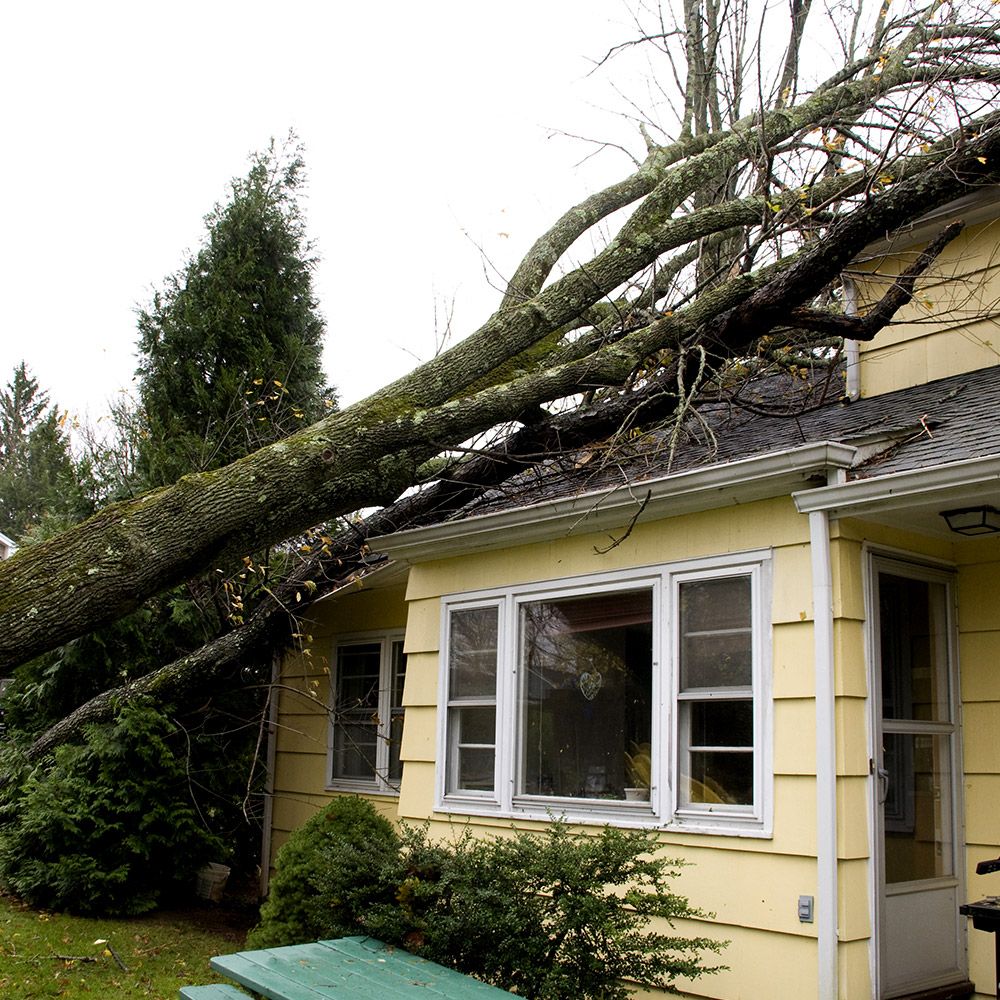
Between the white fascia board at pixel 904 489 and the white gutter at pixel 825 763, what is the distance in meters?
0.10

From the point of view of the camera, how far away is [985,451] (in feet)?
16.2

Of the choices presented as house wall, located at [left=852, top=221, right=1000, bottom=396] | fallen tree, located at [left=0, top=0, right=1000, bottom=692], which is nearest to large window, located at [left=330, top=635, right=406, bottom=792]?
fallen tree, located at [left=0, top=0, right=1000, bottom=692]

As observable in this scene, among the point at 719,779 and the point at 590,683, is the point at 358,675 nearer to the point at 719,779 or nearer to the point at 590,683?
the point at 590,683

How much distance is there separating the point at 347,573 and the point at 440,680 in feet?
8.73

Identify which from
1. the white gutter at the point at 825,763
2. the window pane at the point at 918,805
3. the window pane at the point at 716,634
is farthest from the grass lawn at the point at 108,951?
the window pane at the point at 918,805

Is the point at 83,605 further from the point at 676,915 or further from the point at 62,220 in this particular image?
the point at 62,220

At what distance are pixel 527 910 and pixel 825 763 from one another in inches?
65.7

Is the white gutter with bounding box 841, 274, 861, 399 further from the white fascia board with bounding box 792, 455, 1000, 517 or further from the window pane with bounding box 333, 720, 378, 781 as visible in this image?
the window pane with bounding box 333, 720, 378, 781

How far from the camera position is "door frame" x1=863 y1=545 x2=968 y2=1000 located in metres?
5.05

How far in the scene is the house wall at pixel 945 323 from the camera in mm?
7070

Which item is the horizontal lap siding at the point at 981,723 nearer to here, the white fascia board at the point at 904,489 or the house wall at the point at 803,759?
the house wall at the point at 803,759

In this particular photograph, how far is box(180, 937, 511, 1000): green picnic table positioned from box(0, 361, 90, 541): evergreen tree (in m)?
22.6

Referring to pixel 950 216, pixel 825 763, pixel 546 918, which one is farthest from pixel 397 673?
pixel 950 216

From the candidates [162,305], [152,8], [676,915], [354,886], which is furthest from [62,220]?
[676,915]
